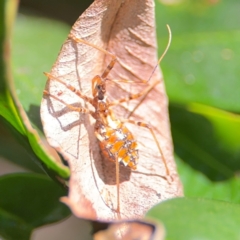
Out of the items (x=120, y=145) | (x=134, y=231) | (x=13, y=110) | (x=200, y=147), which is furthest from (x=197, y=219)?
(x=200, y=147)

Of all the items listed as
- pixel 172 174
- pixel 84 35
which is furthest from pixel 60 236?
pixel 84 35

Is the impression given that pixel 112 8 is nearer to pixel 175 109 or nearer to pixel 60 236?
pixel 175 109

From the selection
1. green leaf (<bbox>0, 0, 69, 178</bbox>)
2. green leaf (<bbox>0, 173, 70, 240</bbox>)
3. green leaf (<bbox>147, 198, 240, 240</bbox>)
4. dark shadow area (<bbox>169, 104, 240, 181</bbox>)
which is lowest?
green leaf (<bbox>0, 173, 70, 240</bbox>)

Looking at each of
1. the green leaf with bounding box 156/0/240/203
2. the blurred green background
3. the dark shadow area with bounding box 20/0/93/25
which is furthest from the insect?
the dark shadow area with bounding box 20/0/93/25

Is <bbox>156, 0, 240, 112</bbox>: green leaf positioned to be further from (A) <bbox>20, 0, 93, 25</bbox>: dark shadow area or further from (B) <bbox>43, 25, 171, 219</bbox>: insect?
(A) <bbox>20, 0, 93, 25</bbox>: dark shadow area

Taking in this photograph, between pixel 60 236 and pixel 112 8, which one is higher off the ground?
pixel 112 8

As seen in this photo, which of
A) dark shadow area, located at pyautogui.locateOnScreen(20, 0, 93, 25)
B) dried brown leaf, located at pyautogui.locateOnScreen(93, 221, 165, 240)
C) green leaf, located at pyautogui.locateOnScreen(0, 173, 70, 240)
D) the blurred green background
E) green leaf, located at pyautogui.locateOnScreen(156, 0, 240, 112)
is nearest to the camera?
dried brown leaf, located at pyautogui.locateOnScreen(93, 221, 165, 240)
